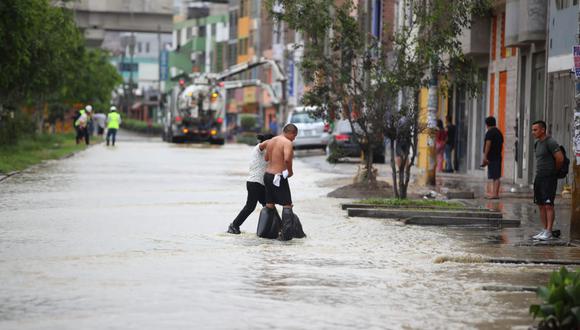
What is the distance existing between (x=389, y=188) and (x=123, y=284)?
17.6m

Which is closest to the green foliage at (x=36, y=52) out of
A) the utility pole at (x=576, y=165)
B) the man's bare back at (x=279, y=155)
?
the man's bare back at (x=279, y=155)

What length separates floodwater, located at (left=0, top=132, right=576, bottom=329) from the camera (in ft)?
37.4

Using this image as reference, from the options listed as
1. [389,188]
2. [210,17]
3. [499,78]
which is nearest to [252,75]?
[210,17]

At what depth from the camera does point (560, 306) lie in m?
10.1

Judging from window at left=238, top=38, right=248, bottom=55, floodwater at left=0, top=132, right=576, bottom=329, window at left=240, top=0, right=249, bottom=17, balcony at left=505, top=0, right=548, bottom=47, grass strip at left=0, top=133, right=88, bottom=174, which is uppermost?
window at left=240, top=0, right=249, bottom=17

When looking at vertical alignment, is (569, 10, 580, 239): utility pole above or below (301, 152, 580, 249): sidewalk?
above

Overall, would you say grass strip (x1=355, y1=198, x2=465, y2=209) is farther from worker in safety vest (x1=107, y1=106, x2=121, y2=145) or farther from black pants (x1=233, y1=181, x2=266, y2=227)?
worker in safety vest (x1=107, y1=106, x2=121, y2=145)

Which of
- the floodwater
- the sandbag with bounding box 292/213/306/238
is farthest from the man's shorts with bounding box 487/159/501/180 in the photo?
the sandbag with bounding box 292/213/306/238

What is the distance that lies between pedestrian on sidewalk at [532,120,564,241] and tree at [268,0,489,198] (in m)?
6.18

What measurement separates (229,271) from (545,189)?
600 cm

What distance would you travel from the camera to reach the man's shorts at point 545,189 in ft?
62.9

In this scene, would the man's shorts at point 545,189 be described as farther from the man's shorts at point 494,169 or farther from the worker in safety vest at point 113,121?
the worker in safety vest at point 113,121

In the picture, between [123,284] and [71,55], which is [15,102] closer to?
[71,55]

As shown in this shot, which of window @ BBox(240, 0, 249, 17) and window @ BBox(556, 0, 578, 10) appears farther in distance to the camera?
window @ BBox(240, 0, 249, 17)
